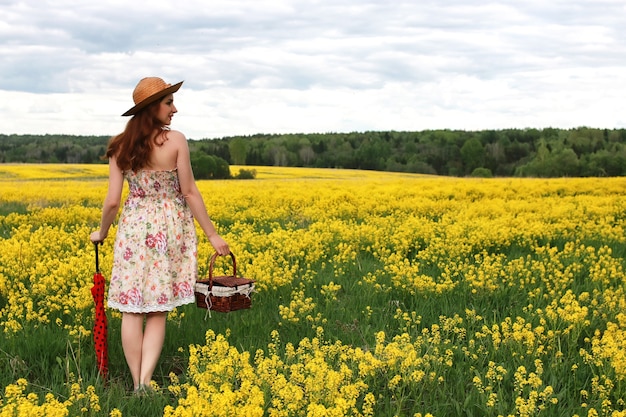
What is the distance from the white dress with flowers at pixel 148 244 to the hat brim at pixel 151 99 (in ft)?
1.29

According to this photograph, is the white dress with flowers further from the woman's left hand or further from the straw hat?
the straw hat

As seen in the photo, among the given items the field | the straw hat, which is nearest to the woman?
the straw hat

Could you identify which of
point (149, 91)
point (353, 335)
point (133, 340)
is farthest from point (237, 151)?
point (149, 91)

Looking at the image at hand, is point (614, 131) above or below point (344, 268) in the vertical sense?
above

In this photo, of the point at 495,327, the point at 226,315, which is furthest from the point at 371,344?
the point at 226,315

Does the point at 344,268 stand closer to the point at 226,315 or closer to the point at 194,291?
the point at 226,315

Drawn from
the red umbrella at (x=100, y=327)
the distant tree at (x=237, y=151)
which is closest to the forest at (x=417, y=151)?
the distant tree at (x=237, y=151)

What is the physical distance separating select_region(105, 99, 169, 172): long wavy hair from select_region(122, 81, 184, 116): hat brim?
4 centimetres

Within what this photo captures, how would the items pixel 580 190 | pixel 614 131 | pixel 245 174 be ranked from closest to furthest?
1. pixel 580 190
2. pixel 245 174
3. pixel 614 131

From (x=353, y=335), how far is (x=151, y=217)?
6.63 feet

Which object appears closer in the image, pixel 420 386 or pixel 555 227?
pixel 420 386

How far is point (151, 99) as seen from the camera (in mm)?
4379

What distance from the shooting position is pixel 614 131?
9388cm

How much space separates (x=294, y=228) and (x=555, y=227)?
4556 mm
